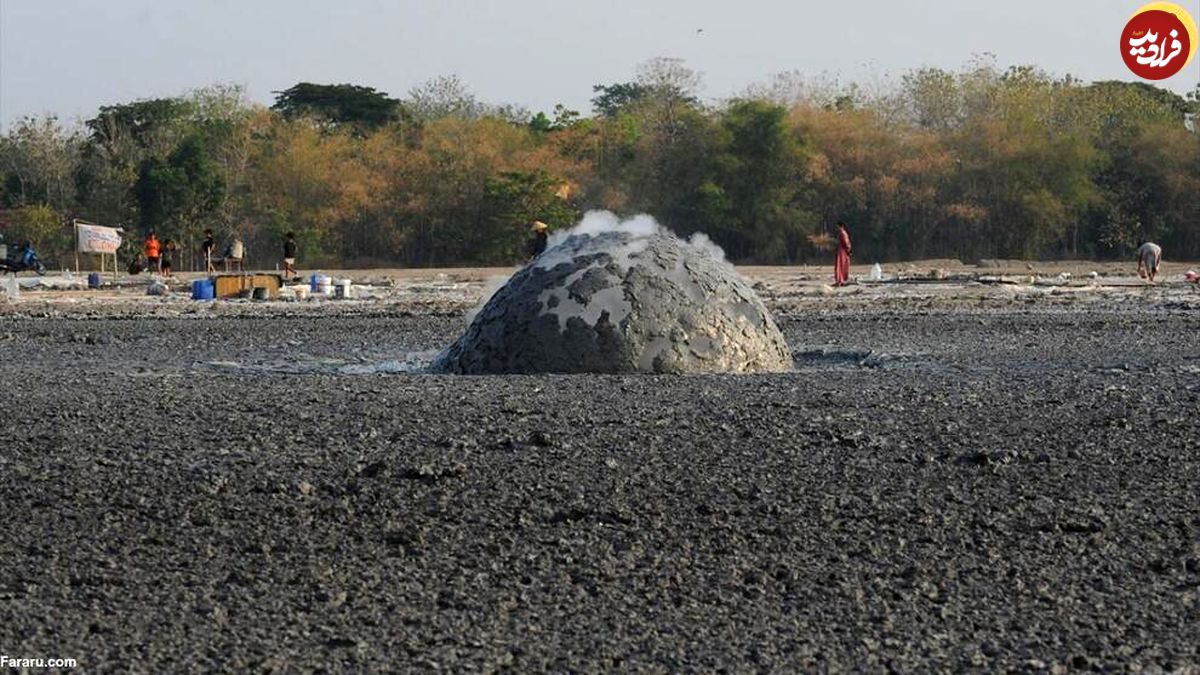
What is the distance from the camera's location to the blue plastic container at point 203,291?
37.2 metres

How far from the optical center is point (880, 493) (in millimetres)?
10141

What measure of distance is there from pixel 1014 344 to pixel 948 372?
473cm

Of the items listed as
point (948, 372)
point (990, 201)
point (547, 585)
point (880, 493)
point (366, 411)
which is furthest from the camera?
point (990, 201)

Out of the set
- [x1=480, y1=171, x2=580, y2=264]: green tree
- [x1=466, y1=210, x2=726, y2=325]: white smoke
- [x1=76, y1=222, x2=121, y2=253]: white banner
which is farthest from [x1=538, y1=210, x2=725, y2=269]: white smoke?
[x1=480, y1=171, x2=580, y2=264]: green tree

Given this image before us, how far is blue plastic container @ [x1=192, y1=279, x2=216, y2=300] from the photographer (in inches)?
A: 1467

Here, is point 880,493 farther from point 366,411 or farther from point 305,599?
point 366,411

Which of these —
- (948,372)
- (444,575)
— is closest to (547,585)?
(444,575)

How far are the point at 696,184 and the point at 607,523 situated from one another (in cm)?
5828

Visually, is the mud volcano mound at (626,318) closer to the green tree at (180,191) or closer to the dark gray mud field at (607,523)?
the dark gray mud field at (607,523)

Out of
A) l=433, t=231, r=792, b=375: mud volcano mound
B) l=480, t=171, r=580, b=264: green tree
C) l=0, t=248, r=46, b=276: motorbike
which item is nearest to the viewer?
l=433, t=231, r=792, b=375: mud volcano mound

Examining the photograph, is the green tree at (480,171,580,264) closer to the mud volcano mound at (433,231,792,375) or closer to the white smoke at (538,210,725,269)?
the white smoke at (538,210,725,269)

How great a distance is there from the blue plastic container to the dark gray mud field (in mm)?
21280

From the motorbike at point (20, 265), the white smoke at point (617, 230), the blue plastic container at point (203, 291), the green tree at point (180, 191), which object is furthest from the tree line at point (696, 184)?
the white smoke at point (617, 230)

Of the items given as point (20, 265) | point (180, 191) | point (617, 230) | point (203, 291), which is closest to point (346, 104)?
point (180, 191)
